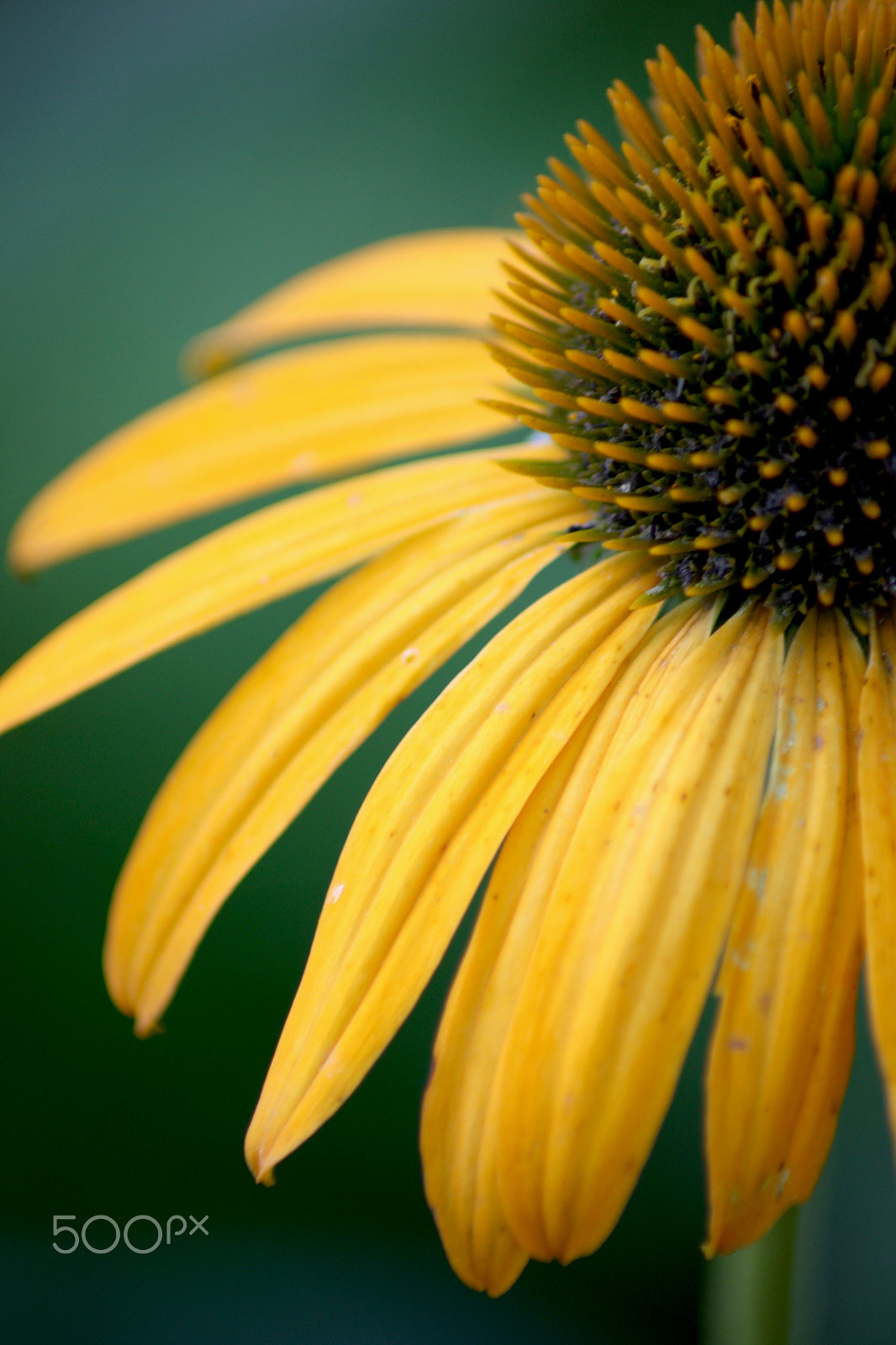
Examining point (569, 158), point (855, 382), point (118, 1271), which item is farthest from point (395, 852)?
point (569, 158)

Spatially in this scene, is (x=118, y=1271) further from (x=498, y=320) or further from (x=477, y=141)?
(x=477, y=141)

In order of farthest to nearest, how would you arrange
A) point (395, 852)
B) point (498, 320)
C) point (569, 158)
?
point (569, 158) → point (498, 320) → point (395, 852)

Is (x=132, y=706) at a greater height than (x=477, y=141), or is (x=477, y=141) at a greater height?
(x=477, y=141)

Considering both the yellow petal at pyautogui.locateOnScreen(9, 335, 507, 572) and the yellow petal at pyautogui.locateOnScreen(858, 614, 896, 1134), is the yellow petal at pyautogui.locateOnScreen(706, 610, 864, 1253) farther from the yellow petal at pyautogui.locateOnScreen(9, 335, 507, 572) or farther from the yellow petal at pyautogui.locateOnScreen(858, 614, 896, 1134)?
the yellow petal at pyautogui.locateOnScreen(9, 335, 507, 572)

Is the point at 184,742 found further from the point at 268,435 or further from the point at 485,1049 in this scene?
the point at 485,1049

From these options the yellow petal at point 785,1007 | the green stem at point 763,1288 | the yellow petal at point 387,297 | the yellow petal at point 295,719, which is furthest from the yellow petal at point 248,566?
the green stem at point 763,1288

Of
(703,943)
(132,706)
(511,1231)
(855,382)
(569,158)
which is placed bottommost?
(511,1231)
